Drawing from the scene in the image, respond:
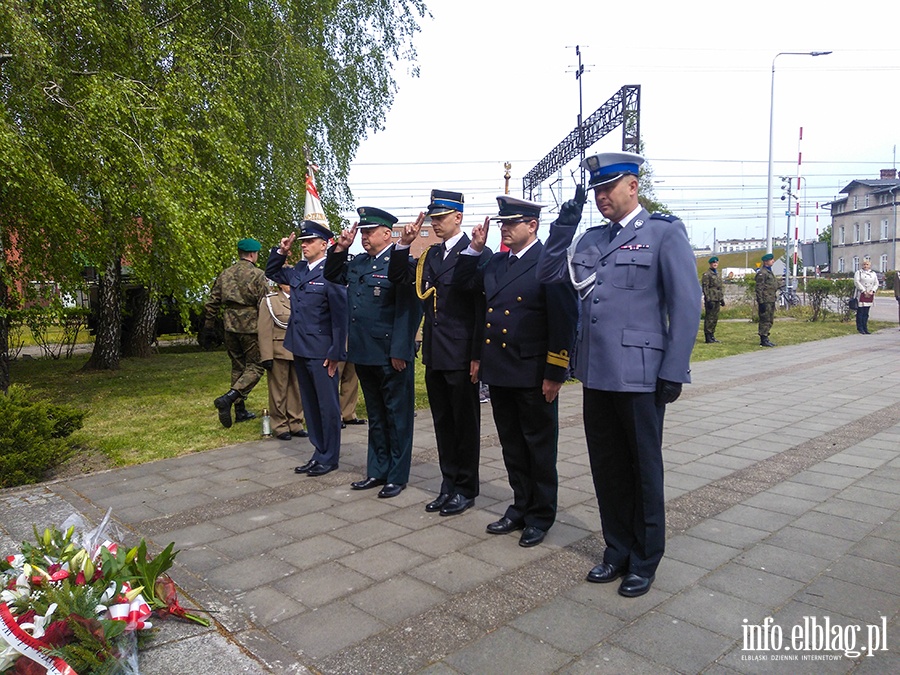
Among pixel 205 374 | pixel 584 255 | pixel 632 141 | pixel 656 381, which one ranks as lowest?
pixel 205 374

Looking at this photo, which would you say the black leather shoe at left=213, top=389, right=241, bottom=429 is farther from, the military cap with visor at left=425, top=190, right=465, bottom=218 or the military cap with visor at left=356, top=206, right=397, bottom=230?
the military cap with visor at left=425, top=190, right=465, bottom=218

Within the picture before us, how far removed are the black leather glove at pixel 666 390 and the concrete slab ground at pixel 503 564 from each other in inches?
37.4

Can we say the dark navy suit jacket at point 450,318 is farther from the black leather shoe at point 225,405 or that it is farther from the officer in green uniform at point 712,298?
the officer in green uniform at point 712,298

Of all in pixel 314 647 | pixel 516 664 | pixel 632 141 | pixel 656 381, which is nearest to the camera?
pixel 516 664

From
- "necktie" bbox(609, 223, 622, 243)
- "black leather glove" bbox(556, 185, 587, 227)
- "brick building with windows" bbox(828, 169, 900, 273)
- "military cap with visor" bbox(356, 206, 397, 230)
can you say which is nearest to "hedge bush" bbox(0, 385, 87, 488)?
"military cap with visor" bbox(356, 206, 397, 230)

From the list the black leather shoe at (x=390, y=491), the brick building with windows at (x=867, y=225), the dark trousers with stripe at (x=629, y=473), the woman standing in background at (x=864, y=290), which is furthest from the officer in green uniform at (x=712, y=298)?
the brick building with windows at (x=867, y=225)

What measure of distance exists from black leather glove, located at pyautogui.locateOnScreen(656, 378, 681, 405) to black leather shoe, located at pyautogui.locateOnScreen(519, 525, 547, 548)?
1216mm

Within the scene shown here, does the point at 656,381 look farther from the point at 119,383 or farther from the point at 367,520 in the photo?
the point at 119,383

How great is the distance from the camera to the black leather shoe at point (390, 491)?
5121 mm

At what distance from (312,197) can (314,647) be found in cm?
717

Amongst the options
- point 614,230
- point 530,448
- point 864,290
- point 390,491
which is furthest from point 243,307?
point 864,290

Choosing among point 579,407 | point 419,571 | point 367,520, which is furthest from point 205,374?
point 419,571

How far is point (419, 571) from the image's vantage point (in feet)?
12.5

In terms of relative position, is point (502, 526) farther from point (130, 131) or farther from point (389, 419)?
point (130, 131)
